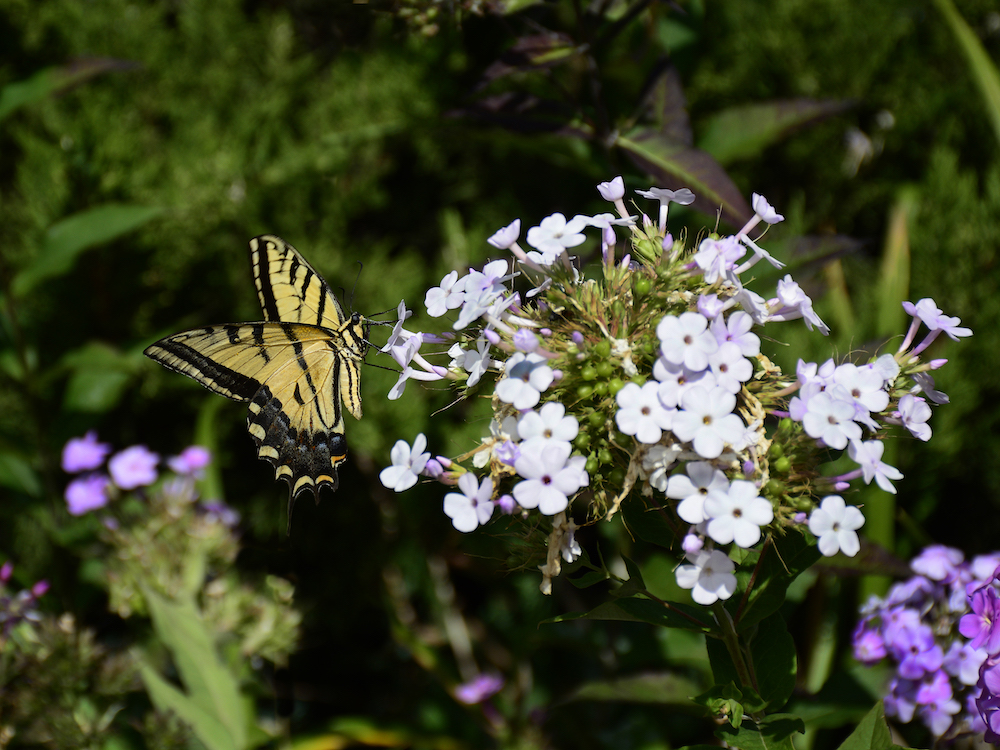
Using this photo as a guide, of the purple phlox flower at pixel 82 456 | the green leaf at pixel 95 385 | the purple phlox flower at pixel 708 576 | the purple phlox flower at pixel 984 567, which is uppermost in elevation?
the purple phlox flower at pixel 708 576

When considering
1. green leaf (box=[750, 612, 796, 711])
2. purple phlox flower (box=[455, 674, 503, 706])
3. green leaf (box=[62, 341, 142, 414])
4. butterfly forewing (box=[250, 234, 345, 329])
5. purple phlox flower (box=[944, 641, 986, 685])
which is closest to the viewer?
green leaf (box=[750, 612, 796, 711])

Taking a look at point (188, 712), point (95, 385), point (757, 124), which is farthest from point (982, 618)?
point (95, 385)

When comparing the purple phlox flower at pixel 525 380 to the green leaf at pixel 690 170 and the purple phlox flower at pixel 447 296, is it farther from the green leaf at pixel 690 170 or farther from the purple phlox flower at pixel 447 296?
the green leaf at pixel 690 170

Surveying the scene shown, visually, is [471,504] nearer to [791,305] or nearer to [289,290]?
[791,305]

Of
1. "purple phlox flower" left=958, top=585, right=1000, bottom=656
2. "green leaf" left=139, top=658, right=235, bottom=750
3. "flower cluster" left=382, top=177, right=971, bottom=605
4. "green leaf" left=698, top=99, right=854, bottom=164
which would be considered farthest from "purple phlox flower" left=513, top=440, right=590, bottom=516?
→ "green leaf" left=139, top=658, right=235, bottom=750

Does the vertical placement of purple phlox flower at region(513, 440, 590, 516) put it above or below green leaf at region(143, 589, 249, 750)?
above

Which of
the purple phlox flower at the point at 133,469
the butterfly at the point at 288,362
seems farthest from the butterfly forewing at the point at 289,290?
the purple phlox flower at the point at 133,469

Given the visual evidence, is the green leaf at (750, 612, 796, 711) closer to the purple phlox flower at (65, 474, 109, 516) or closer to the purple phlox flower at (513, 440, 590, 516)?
the purple phlox flower at (513, 440, 590, 516)
